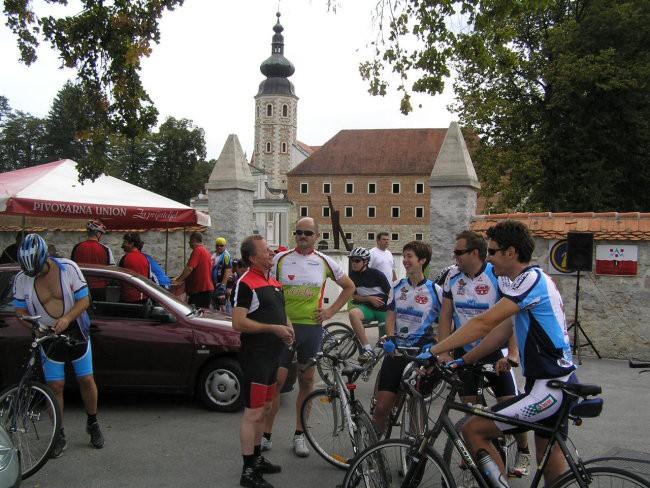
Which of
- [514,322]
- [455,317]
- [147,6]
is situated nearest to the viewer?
[514,322]

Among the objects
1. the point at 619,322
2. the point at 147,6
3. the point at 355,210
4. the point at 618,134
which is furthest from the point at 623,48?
the point at 355,210

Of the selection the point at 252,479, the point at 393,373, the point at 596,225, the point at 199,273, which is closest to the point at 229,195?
the point at 199,273

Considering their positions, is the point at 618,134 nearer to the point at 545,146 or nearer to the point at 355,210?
the point at 545,146

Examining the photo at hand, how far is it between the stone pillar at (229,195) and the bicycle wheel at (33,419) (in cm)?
786

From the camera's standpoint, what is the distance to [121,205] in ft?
32.1

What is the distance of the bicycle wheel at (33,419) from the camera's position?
15.3 ft

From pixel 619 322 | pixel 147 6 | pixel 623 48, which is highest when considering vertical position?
pixel 623 48

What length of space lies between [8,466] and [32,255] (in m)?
1.91

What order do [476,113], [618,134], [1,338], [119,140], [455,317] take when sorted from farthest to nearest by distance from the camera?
[476,113]
[618,134]
[119,140]
[1,338]
[455,317]

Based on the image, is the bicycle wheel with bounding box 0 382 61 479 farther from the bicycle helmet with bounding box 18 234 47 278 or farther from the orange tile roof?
the orange tile roof

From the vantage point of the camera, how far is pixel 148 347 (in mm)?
6566

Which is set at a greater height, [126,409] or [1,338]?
[1,338]

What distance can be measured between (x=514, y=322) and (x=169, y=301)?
4.39 meters

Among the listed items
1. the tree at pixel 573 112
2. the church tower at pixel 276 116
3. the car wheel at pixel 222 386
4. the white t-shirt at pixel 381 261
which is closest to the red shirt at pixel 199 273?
the white t-shirt at pixel 381 261
